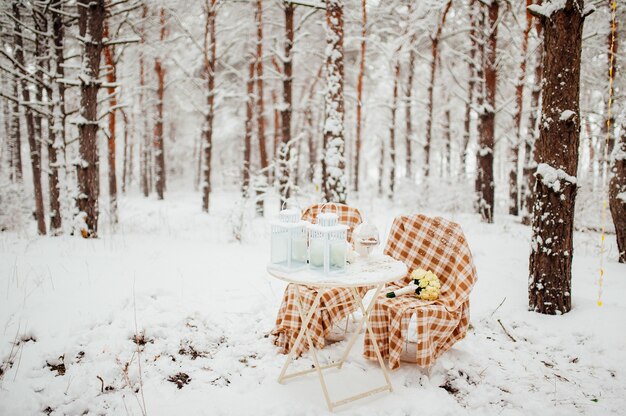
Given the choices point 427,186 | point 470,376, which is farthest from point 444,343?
point 427,186

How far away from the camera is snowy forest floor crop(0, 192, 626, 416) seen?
288cm

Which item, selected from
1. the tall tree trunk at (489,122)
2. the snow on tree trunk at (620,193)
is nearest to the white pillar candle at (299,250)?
the snow on tree trunk at (620,193)

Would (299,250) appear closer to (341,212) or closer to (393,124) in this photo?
(341,212)

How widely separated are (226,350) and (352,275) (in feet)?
5.60

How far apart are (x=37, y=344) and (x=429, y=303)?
356 centimetres

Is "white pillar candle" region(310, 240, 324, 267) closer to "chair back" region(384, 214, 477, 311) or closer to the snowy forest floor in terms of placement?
the snowy forest floor

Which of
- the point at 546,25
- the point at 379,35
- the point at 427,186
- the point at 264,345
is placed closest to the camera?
the point at 264,345

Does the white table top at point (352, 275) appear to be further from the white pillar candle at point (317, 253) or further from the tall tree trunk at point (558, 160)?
the tall tree trunk at point (558, 160)

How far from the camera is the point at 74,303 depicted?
4180 millimetres

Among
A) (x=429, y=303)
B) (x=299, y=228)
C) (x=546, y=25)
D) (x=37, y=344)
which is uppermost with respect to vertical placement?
(x=546, y=25)

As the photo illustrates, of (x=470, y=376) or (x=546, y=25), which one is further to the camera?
(x=546, y=25)

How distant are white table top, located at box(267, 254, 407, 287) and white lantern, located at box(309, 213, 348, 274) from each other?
7 centimetres

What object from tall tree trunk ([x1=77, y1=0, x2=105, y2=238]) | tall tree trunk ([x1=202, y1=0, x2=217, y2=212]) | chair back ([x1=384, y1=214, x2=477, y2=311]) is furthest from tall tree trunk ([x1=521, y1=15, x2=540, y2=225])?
tall tree trunk ([x1=77, y1=0, x2=105, y2=238])

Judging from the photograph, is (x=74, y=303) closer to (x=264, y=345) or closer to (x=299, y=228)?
(x=264, y=345)
